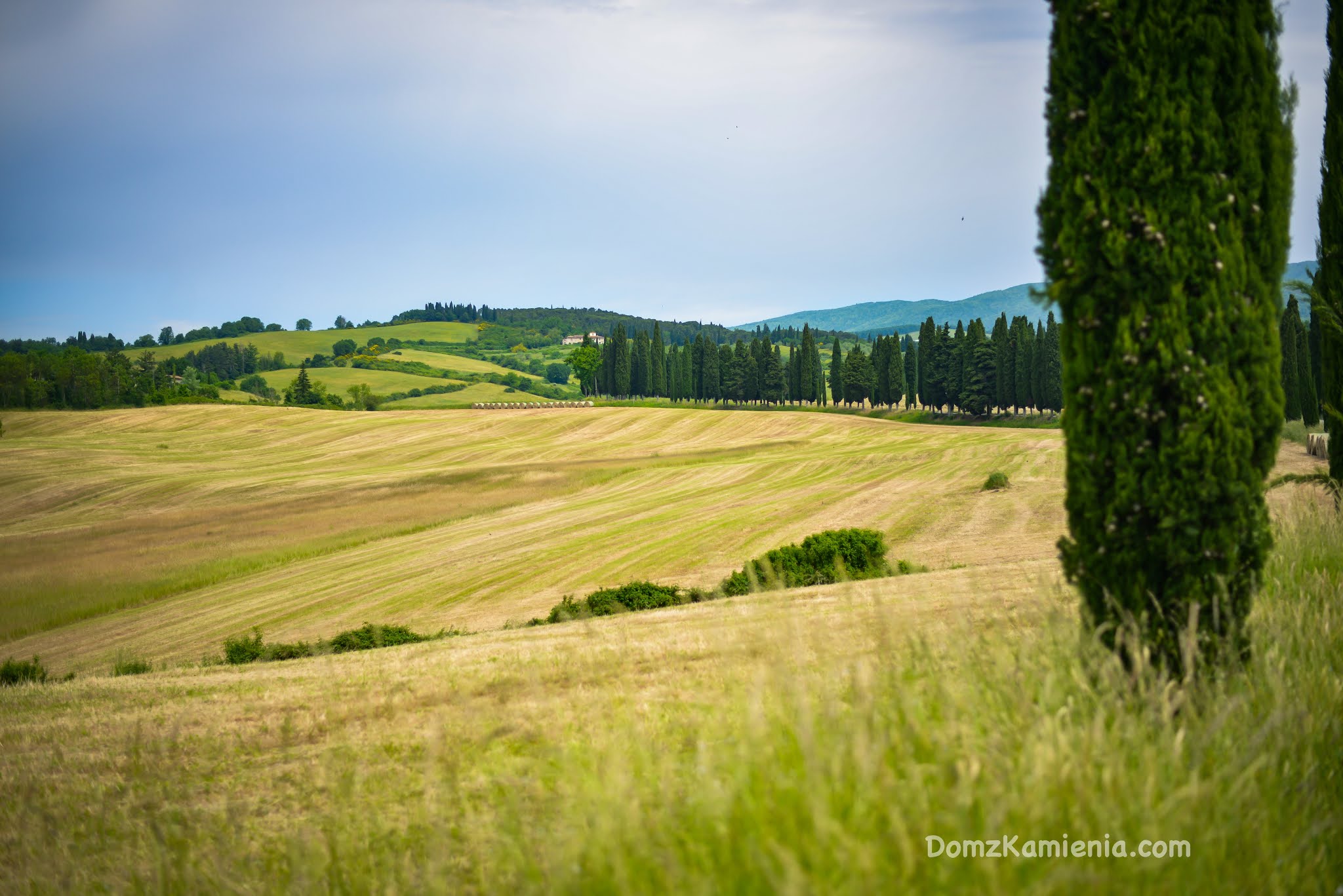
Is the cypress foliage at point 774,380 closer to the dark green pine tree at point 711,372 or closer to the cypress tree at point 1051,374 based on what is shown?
the dark green pine tree at point 711,372

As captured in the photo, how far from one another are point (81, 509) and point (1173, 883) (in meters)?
52.8

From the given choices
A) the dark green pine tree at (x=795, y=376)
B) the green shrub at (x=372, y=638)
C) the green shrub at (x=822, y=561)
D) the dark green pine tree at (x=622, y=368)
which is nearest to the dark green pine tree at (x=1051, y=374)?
the dark green pine tree at (x=795, y=376)

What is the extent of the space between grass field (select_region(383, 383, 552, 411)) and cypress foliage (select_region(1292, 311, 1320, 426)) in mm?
90537

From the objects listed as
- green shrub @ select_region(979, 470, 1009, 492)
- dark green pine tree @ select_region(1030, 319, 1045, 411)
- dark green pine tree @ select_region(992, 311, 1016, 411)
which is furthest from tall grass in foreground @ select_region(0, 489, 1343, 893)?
dark green pine tree @ select_region(992, 311, 1016, 411)

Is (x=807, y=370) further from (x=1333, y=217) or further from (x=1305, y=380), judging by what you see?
(x=1333, y=217)

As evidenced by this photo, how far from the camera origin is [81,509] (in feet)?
142

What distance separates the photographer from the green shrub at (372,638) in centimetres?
1658

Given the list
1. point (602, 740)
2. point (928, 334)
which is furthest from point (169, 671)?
point (928, 334)

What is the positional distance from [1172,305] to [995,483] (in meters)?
31.4

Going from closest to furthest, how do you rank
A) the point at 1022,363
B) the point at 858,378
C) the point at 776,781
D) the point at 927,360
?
the point at 776,781, the point at 1022,363, the point at 927,360, the point at 858,378

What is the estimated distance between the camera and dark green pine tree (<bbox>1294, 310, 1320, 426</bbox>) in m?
40.4

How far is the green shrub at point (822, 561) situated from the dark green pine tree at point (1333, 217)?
9.39 meters

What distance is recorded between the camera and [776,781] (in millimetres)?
2885

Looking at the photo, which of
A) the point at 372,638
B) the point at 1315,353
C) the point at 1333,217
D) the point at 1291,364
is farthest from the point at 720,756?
the point at 1291,364
